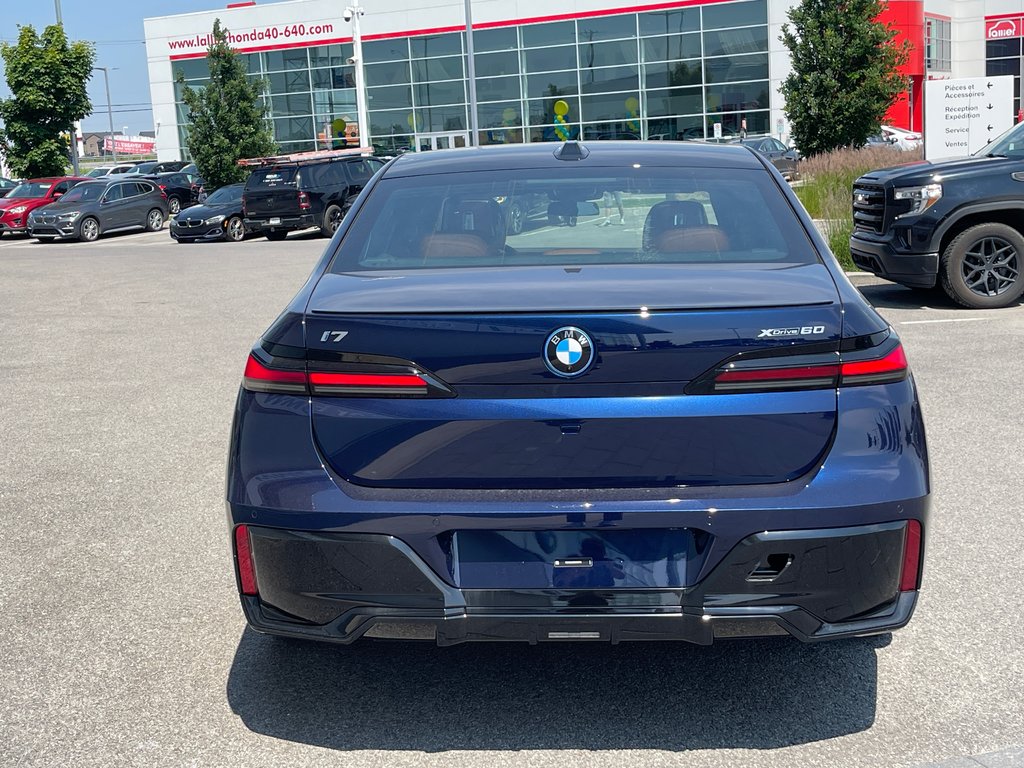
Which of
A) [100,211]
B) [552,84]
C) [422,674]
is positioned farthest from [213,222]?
[422,674]

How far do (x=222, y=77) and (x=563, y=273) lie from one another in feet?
127

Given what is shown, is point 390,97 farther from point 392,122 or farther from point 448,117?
point 448,117

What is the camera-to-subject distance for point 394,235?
4031mm

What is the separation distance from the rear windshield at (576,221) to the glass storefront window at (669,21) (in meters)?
45.7

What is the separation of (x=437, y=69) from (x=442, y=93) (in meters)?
1.12

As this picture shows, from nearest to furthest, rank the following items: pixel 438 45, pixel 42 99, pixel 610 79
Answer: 1. pixel 42 99
2. pixel 610 79
3. pixel 438 45

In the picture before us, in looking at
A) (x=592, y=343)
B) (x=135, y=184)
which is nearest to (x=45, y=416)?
(x=592, y=343)

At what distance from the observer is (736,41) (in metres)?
47.1

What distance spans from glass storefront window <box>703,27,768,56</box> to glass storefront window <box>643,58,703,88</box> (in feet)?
2.64


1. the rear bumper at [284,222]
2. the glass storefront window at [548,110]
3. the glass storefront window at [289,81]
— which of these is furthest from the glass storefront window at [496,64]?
the rear bumper at [284,222]

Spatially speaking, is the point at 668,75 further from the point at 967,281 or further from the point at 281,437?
the point at 281,437

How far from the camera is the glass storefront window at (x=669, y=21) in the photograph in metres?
47.4

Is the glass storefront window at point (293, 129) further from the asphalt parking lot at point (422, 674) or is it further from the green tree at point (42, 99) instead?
the asphalt parking lot at point (422, 674)

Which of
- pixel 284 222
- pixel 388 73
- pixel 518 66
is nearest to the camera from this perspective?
pixel 284 222
